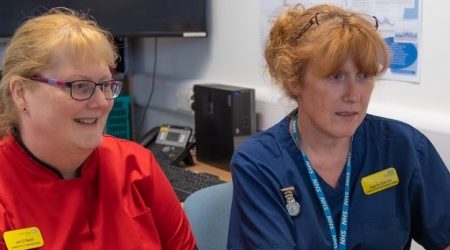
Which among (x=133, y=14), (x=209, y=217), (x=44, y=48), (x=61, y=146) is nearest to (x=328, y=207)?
(x=209, y=217)

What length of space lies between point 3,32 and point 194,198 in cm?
130

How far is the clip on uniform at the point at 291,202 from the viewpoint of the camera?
4.41ft

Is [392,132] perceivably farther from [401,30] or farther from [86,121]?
[86,121]

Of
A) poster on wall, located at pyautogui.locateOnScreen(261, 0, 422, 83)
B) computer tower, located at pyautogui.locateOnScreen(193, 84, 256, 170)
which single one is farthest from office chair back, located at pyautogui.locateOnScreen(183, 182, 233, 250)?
computer tower, located at pyautogui.locateOnScreen(193, 84, 256, 170)

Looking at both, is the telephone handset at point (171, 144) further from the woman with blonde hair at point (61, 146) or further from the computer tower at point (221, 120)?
the woman with blonde hair at point (61, 146)

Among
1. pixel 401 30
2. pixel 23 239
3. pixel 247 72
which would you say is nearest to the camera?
pixel 23 239

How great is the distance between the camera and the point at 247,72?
8.60 ft

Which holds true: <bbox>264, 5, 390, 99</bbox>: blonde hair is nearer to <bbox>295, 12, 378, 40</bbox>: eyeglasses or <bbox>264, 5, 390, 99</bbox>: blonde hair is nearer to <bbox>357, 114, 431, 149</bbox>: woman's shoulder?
<bbox>295, 12, 378, 40</bbox>: eyeglasses

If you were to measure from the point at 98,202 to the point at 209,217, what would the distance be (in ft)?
1.09

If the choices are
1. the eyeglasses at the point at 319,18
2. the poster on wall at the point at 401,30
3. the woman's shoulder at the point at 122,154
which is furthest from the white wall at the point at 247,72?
the woman's shoulder at the point at 122,154

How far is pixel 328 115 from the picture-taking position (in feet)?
4.45

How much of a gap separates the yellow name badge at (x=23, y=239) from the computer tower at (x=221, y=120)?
126 cm

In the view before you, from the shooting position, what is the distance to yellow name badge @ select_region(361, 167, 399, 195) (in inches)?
55.1

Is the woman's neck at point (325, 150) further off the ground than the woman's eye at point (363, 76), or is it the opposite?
the woman's eye at point (363, 76)
